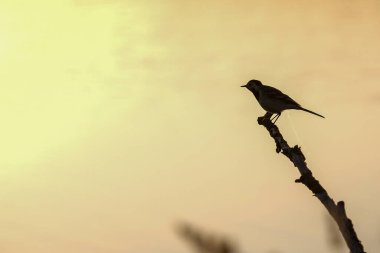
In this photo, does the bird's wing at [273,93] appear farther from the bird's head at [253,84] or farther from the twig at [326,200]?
the twig at [326,200]

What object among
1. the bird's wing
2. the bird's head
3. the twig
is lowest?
the twig

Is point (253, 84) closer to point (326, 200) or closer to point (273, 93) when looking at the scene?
point (273, 93)

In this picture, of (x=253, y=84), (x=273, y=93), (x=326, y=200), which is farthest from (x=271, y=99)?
(x=326, y=200)

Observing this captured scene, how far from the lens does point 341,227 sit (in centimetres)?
582

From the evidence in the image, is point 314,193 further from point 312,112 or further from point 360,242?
point 312,112

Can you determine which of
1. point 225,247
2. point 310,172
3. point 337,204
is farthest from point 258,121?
point 337,204

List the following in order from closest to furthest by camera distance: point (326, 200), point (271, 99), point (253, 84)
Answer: point (326, 200)
point (271, 99)
point (253, 84)

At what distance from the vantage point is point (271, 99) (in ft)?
46.5

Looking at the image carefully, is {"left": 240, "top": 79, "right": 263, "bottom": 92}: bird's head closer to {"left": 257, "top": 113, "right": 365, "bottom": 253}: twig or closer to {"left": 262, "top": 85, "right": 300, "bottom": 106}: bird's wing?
{"left": 262, "top": 85, "right": 300, "bottom": 106}: bird's wing

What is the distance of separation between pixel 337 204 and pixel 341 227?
294mm

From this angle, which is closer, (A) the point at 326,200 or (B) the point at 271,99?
(A) the point at 326,200

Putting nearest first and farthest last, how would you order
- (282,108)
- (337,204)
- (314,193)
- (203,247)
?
(337,204) < (314,193) < (203,247) < (282,108)

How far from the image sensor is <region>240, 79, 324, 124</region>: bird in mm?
13918

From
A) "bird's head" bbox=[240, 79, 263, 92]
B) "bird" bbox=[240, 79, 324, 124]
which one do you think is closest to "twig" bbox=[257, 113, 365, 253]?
"bird" bbox=[240, 79, 324, 124]
